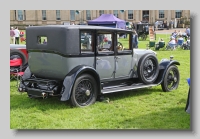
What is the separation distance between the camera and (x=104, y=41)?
22.3ft

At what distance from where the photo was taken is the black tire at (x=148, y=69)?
738 cm

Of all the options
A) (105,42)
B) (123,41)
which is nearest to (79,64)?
(105,42)

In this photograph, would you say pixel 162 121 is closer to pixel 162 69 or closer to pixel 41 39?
pixel 162 69

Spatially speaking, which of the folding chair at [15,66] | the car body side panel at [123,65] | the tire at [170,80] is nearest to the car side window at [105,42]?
the car body side panel at [123,65]

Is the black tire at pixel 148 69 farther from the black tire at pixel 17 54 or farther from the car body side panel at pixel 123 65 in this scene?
the black tire at pixel 17 54

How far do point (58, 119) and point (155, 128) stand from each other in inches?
69.7

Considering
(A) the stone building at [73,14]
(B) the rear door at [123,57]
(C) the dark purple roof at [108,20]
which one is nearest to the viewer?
(B) the rear door at [123,57]

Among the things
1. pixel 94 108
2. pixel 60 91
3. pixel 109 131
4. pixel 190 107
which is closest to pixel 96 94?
pixel 94 108

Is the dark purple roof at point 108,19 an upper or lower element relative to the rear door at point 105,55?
upper

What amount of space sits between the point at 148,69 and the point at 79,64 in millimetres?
2132

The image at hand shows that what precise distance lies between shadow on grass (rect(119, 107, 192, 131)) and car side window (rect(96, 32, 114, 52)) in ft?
5.51

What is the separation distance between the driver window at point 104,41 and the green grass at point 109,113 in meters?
1.18

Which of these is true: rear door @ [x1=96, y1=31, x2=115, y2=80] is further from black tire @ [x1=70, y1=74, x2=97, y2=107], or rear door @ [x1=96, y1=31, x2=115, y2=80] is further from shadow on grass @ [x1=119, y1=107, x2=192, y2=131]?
shadow on grass @ [x1=119, y1=107, x2=192, y2=131]

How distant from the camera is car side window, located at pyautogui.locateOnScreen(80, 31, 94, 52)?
20.5 feet
